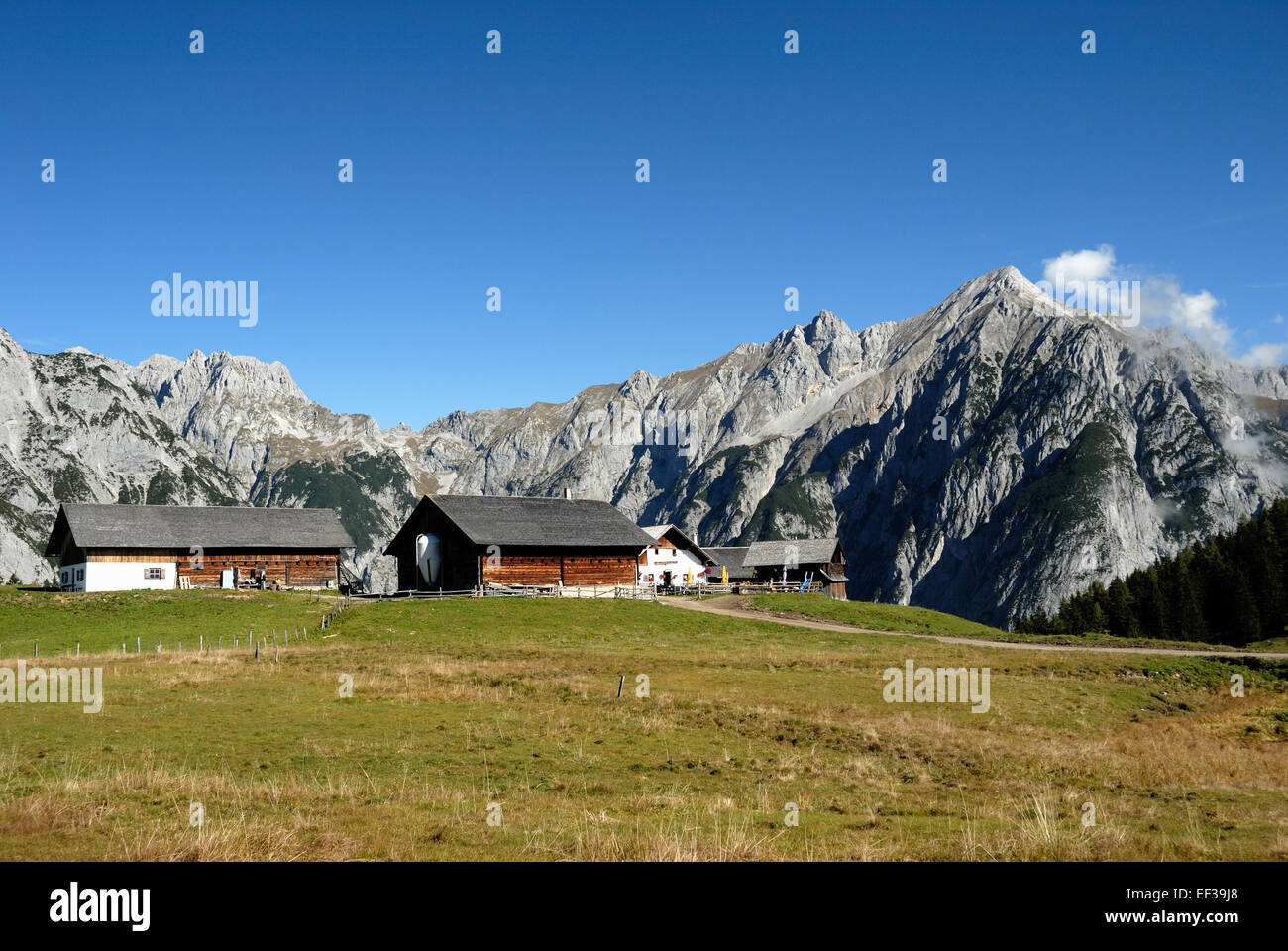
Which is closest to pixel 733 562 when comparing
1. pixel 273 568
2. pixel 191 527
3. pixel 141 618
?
pixel 273 568

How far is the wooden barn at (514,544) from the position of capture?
251 feet

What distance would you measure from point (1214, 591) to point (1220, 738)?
80.8 metres

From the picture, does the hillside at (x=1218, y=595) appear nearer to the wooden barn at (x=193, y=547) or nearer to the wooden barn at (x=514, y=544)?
the wooden barn at (x=514, y=544)

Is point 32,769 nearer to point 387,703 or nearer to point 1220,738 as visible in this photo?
point 387,703

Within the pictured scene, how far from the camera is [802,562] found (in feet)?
378

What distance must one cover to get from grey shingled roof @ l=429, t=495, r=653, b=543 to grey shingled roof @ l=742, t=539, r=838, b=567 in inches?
1381

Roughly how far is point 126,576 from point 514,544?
3654cm
